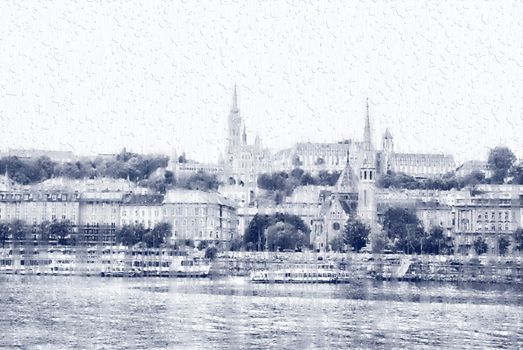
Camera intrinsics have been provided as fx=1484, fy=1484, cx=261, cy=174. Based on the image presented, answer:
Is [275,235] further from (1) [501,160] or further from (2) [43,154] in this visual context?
(2) [43,154]

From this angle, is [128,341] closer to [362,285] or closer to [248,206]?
[362,285]

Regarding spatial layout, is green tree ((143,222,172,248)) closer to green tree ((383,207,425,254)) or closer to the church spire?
green tree ((383,207,425,254))

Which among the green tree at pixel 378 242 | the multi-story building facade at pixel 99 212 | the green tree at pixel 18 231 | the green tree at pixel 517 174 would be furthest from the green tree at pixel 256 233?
the green tree at pixel 517 174

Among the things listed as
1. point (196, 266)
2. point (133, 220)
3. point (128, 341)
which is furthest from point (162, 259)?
point (128, 341)

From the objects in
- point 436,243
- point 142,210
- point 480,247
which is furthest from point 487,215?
point 142,210

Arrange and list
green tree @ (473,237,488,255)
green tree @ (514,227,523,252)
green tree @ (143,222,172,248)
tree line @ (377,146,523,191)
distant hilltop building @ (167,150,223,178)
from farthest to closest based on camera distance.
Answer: distant hilltop building @ (167,150,223,178) < tree line @ (377,146,523,191) < green tree @ (473,237,488,255) < green tree @ (143,222,172,248) < green tree @ (514,227,523,252)

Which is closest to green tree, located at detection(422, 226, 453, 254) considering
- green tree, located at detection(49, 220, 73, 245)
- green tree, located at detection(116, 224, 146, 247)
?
green tree, located at detection(116, 224, 146, 247)
